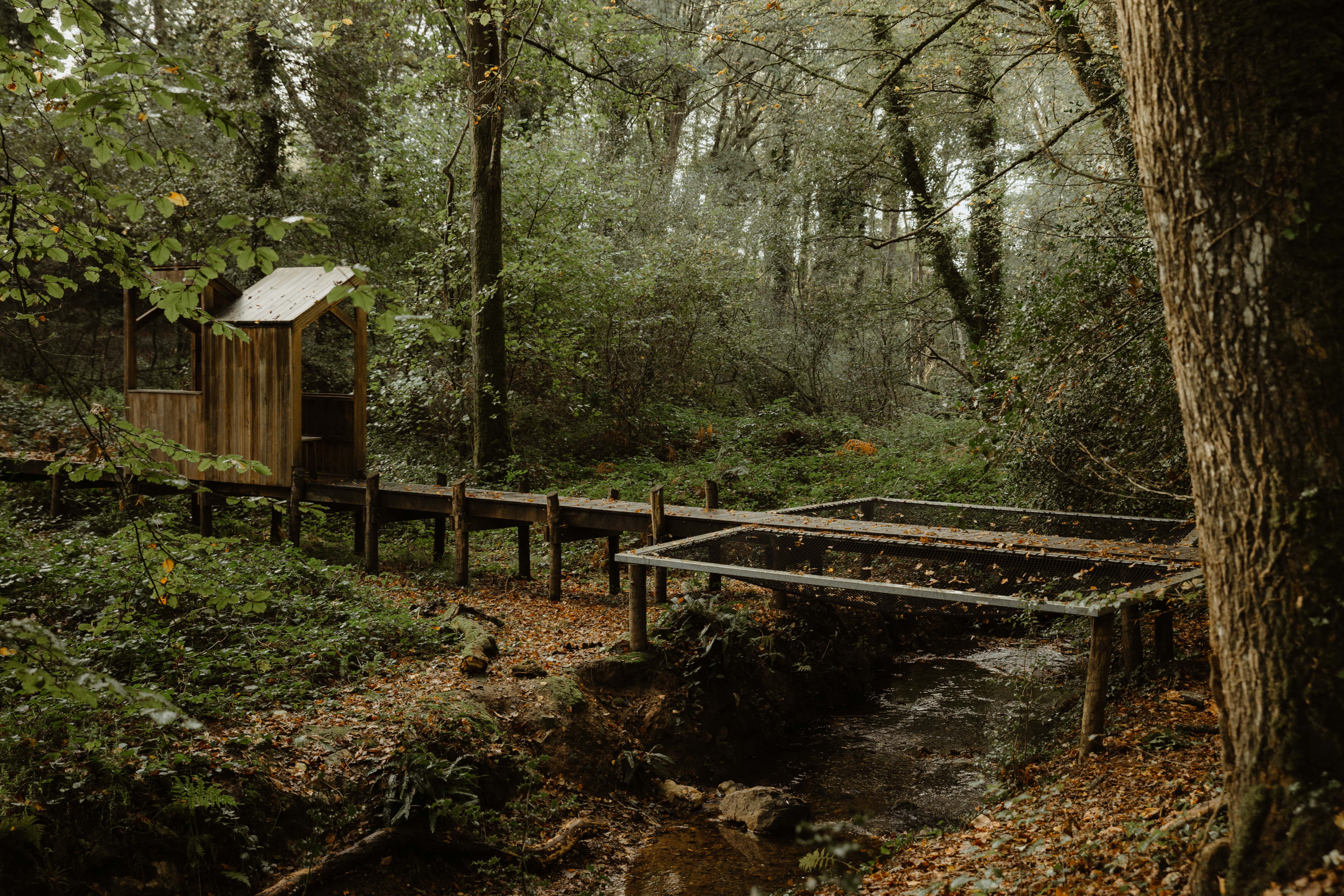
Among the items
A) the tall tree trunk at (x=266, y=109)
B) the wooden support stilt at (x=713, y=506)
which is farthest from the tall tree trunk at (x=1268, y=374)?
the tall tree trunk at (x=266, y=109)

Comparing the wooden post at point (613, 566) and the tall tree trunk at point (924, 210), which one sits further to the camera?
the tall tree trunk at point (924, 210)

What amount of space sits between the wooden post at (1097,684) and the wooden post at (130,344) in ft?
38.1

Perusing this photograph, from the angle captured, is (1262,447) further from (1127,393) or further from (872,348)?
(872,348)

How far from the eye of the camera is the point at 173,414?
1148 cm

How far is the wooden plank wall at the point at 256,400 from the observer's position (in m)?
10.7

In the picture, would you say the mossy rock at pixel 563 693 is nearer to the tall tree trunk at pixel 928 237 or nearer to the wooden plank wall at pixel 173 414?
the wooden plank wall at pixel 173 414

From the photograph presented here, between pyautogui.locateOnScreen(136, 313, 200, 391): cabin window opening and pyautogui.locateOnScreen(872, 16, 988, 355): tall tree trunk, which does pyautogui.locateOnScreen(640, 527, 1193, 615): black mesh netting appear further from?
pyautogui.locateOnScreen(136, 313, 200, 391): cabin window opening

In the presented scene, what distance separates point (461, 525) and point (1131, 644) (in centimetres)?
714

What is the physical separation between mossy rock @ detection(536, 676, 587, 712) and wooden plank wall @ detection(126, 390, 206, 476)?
7298 millimetres

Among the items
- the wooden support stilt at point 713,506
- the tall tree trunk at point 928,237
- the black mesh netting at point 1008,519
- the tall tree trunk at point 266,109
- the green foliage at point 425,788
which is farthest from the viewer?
the tall tree trunk at point 266,109

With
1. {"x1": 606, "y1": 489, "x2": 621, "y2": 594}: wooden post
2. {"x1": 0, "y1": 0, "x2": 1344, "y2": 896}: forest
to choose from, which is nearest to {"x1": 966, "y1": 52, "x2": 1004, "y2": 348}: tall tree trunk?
{"x1": 0, "y1": 0, "x2": 1344, "y2": 896}: forest

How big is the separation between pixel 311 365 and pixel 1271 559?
18.3 m

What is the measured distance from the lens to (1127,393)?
8.02m

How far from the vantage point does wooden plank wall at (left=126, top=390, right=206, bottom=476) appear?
11.3 meters
